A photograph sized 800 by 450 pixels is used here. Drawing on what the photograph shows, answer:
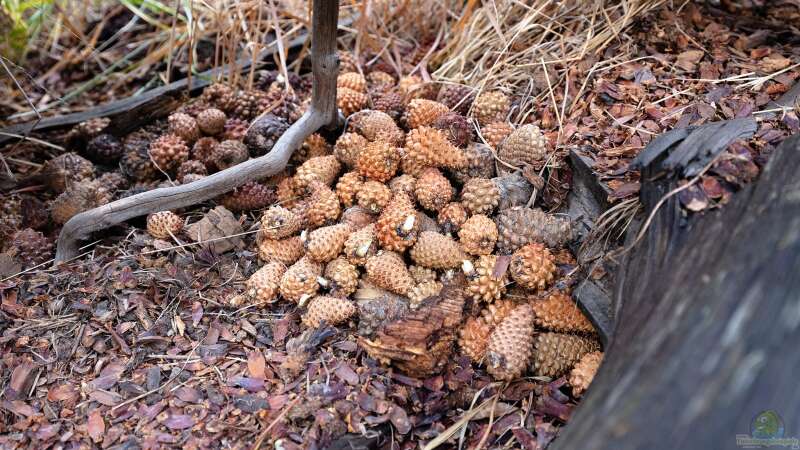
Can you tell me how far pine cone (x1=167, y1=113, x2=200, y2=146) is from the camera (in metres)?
2.51

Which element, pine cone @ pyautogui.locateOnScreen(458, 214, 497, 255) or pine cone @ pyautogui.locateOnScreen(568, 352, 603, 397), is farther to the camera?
pine cone @ pyautogui.locateOnScreen(458, 214, 497, 255)

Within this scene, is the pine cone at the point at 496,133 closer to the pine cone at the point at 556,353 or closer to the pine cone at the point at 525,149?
the pine cone at the point at 525,149

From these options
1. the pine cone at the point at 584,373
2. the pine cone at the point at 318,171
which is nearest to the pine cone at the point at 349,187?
the pine cone at the point at 318,171

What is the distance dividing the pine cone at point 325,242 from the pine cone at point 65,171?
113 centimetres

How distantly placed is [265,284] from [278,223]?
24 cm

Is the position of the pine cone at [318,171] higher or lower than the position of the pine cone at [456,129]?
lower

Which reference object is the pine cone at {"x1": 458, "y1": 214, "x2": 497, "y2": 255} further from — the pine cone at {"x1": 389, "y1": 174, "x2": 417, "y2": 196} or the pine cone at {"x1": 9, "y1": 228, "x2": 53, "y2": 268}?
the pine cone at {"x1": 9, "y1": 228, "x2": 53, "y2": 268}

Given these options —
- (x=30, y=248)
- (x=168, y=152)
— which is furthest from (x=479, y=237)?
(x=30, y=248)

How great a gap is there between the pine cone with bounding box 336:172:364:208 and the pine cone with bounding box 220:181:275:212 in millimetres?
311

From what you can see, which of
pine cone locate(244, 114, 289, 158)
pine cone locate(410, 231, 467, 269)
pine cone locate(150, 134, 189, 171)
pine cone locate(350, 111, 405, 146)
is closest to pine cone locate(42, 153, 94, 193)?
pine cone locate(150, 134, 189, 171)

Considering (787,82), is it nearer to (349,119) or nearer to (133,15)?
(349,119)

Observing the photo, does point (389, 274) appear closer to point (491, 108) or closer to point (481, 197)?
point (481, 197)

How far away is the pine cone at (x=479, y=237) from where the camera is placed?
1890 mm

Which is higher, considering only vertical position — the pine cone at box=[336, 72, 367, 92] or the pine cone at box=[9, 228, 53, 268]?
the pine cone at box=[336, 72, 367, 92]
